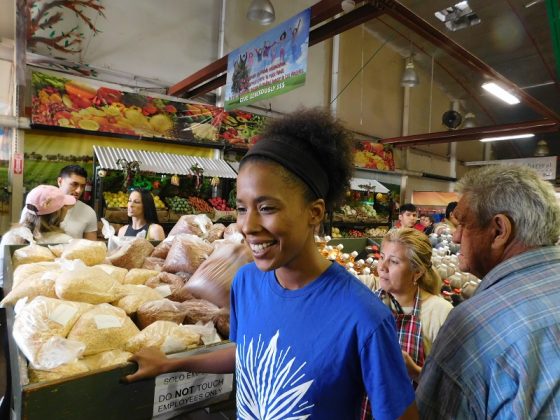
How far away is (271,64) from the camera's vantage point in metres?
4.12

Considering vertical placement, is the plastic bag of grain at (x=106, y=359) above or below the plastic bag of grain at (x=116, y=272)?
below

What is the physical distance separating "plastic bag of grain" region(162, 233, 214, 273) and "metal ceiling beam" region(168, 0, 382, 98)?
3171 mm

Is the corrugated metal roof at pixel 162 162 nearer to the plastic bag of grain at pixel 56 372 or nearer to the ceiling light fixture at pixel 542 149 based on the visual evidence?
the plastic bag of grain at pixel 56 372

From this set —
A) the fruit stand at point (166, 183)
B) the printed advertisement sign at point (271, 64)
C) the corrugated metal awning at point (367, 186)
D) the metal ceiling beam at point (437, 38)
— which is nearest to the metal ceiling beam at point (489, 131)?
the metal ceiling beam at point (437, 38)

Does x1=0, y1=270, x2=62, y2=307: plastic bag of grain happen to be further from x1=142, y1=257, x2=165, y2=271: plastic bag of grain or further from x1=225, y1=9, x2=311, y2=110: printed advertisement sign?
x1=225, y1=9, x2=311, y2=110: printed advertisement sign

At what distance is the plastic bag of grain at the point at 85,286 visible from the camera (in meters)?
1.29

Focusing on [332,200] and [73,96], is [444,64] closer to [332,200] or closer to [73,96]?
[73,96]

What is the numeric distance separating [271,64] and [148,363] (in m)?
3.75

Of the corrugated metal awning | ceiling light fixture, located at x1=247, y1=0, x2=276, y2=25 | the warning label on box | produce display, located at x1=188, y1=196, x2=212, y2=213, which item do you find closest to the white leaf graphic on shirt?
the warning label on box

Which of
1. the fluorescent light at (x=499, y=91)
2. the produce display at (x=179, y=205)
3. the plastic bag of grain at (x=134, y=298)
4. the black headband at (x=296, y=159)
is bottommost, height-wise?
the plastic bag of grain at (x=134, y=298)

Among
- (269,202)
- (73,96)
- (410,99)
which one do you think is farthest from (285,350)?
(410,99)

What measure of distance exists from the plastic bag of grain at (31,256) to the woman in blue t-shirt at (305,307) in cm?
134

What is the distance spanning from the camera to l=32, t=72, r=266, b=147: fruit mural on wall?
5145 millimetres

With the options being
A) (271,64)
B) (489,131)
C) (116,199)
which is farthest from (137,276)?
(489,131)
